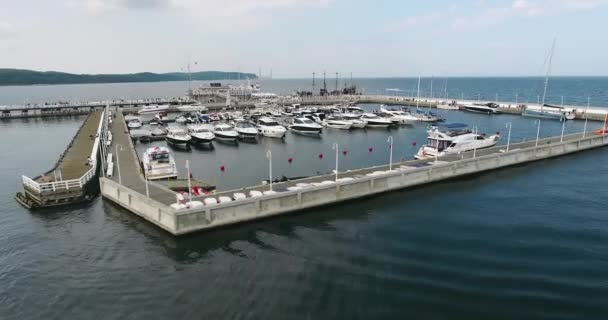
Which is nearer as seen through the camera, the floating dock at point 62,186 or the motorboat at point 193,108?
the floating dock at point 62,186

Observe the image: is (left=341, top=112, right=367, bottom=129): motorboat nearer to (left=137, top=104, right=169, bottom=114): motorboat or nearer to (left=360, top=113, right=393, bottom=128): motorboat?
(left=360, top=113, right=393, bottom=128): motorboat

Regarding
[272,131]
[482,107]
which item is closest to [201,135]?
[272,131]

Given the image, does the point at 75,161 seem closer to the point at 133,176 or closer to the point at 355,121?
the point at 133,176

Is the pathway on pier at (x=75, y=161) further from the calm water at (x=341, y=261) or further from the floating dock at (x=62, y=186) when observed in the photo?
the calm water at (x=341, y=261)

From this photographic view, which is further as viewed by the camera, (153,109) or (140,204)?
(153,109)

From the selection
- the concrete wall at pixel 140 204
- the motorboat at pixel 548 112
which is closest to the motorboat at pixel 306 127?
the concrete wall at pixel 140 204

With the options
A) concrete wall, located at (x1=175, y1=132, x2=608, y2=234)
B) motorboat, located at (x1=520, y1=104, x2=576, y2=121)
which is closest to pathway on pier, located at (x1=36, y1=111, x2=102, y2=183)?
concrete wall, located at (x1=175, y1=132, x2=608, y2=234)
